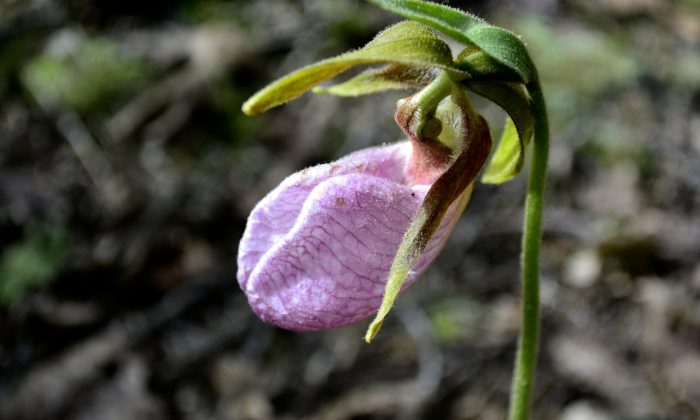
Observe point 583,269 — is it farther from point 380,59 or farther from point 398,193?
point 380,59

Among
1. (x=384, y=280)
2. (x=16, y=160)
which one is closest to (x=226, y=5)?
(x=16, y=160)

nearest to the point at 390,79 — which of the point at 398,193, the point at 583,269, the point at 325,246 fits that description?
the point at 398,193

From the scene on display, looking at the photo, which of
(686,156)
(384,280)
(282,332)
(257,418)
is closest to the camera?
(384,280)

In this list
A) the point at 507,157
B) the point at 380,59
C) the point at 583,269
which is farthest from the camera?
the point at 583,269

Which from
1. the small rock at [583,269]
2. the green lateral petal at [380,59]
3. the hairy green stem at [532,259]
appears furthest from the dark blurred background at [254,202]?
the green lateral petal at [380,59]

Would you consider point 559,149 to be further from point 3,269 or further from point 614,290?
point 3,269
